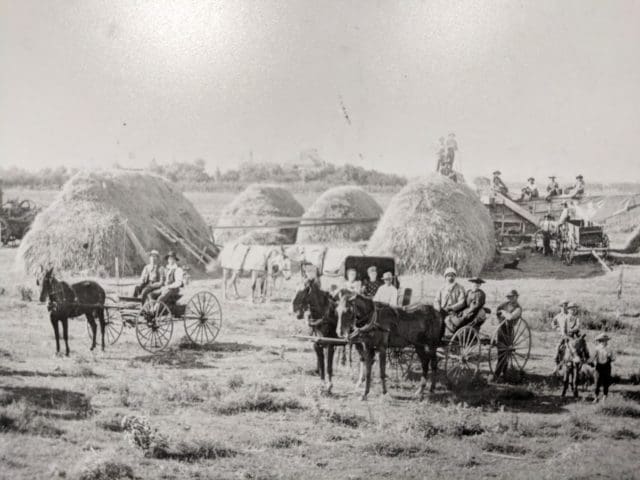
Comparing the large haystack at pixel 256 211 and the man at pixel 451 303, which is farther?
the large haystack at pixel 256 211

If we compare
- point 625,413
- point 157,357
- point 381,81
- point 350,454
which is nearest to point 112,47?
point 381,81

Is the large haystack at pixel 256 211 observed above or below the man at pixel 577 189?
above

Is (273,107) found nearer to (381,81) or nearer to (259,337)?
(381,81)

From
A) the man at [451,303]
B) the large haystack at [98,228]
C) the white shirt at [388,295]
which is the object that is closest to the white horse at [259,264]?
the large haystack at [98,228]

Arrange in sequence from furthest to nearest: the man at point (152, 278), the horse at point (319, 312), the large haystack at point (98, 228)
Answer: the large haystack at point (98, 228) < the man at point (152, 278) < the horse at point (319, 312)

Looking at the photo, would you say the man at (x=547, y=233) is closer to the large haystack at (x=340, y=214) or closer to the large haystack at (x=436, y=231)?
the large haystack at (x=436, y=231)

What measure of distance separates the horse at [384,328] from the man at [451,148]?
2.22m

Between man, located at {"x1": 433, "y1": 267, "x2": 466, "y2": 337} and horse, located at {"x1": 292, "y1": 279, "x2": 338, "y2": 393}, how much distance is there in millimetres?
1330

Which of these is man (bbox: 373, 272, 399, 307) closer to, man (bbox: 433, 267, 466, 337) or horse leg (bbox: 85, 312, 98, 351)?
man (bbox: 433, 267, 466, 337)

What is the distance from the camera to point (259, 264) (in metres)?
13.7

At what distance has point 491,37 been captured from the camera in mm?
7531

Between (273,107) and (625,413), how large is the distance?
5.10 meters

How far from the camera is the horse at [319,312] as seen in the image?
7422 mm

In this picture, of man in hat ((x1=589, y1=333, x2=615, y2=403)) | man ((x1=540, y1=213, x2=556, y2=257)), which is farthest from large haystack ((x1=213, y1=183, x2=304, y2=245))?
man in hat ((x1=589, y1=333, x2=615, y2=403))
